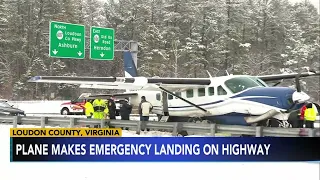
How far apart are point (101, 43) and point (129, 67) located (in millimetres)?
2683

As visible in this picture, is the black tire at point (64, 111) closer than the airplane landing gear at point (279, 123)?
No

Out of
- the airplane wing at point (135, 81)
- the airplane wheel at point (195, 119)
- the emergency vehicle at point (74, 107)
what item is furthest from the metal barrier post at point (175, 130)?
the emergency vehicle at point (74, 107)

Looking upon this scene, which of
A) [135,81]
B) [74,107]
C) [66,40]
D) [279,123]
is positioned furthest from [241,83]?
[74,107]

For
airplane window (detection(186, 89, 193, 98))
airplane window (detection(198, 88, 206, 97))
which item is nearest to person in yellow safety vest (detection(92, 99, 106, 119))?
airplane window (detection(186, 89, 193, 98))

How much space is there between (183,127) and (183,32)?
8604 mm

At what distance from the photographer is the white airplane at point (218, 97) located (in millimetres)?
12258

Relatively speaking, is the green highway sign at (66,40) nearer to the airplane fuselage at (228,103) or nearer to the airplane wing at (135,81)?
the airplane wing at (135,81)

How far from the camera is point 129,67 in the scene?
68.6 ft

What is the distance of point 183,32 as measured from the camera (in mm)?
20203

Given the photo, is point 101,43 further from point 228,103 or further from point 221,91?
point 228,103

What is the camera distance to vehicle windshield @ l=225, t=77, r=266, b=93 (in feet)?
44.3

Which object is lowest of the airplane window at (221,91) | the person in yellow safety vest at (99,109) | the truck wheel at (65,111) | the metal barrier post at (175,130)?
the truck wheel at (65,111)

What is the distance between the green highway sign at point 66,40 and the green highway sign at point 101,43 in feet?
4.01
